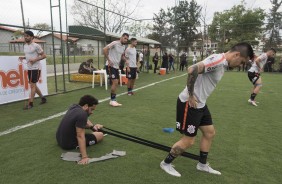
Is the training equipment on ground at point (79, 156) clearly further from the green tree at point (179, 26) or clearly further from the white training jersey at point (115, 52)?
the green tree at point (179, 26)

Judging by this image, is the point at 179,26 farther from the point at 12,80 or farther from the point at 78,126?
the point at 78,126

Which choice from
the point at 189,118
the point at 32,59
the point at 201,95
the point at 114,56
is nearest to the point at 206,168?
the point at 189,118

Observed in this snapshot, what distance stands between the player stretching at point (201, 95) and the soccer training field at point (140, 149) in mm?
334

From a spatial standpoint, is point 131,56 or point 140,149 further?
point 131,56

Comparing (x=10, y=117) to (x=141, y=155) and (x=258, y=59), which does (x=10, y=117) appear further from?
(x=258, y=59)

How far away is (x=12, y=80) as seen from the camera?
25.2ft

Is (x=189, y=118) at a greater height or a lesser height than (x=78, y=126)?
greater

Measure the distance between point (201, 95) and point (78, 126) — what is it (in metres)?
1.74

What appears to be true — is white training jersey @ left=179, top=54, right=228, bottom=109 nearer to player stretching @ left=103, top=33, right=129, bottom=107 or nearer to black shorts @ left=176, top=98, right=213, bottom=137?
black shorts @ left=176, top=98, right=213, bottom=137

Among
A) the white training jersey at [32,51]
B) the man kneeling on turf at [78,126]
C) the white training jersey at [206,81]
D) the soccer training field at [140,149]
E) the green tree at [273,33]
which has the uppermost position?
the green tree at [273,33]

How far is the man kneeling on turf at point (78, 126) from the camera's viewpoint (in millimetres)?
3662

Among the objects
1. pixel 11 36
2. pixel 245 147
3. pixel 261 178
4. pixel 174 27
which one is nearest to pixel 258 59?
pixel 245 147

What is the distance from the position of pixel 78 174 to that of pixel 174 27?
915 inches

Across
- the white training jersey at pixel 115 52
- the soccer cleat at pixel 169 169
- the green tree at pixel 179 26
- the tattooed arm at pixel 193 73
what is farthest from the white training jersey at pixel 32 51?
the green tree at pixel 179 26
